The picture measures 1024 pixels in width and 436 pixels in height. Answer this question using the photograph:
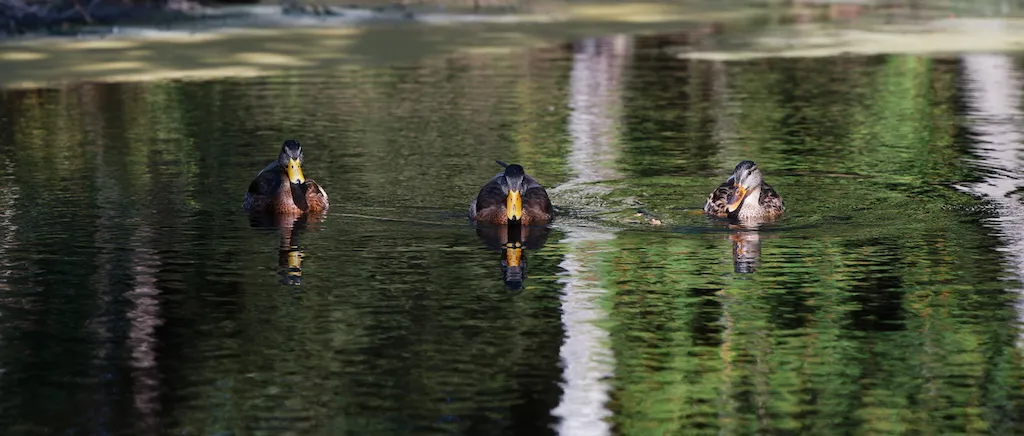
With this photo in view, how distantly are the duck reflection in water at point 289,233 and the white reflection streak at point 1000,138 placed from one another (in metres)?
4.23

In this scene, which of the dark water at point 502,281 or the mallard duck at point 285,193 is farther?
the mallard duck at point 285,193

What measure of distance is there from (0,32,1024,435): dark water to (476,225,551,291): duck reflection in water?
0.10 metres

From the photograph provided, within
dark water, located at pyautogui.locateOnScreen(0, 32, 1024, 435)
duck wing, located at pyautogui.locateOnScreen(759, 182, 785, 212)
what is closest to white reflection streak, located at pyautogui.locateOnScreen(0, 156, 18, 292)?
dark water, located at pyautogui.locateOnScreen(0, 32, 1024, 435)

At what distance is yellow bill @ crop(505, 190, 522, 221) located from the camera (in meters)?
14.0

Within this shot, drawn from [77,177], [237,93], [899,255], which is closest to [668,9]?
[237,93]

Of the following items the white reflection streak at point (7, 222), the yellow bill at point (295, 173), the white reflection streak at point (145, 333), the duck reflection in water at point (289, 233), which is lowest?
the duck reflection in water at point (289, 233)

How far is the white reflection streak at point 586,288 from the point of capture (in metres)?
8.91

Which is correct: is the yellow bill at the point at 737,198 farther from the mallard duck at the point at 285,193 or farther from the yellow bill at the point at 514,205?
the mallard duck at the point at 285,193

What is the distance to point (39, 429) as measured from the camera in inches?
336

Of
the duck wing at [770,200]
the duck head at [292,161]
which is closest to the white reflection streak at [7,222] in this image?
the duck head at [292,161]

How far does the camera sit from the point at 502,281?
12.0 m

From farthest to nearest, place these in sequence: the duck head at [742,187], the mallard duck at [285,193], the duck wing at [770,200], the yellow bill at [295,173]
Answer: the yellow bill at [295,173] < the mallard duck at [285,193] < the duck wing at [770,200] < the duck head at [742,187]

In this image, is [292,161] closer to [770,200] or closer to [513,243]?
[513,243]

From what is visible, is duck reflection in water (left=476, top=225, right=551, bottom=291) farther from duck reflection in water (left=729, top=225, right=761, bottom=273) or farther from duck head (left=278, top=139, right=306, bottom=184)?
duck head (left=278, top=139, right=306, bottom=184)
